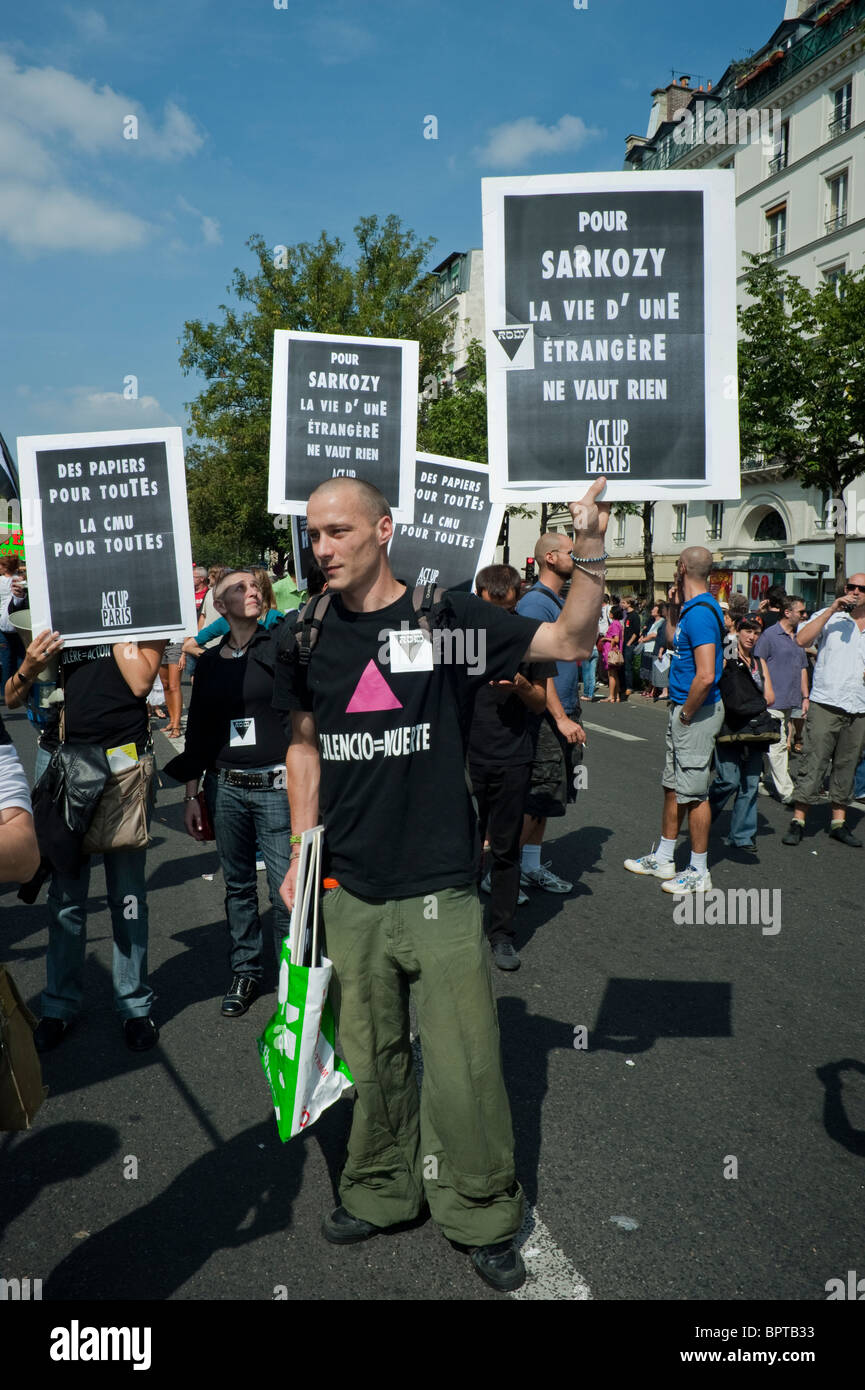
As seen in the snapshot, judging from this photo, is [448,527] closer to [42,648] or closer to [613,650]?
[42,648]

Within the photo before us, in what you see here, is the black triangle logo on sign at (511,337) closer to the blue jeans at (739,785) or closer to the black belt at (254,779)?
the black belt at (254,779)

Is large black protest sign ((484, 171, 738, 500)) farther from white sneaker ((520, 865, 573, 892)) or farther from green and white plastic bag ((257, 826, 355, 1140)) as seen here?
white sneaker ((520, 865, 573, 892))

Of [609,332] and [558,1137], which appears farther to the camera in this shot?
[558,1137]

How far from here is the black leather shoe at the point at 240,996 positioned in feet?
13.9

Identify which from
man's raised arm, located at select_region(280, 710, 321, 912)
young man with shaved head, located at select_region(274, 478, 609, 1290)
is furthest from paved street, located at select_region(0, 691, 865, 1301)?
man's raised arm, located at select_region(280, 710, 321, 912)

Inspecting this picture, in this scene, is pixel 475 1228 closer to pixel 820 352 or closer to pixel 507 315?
pixel 507 315

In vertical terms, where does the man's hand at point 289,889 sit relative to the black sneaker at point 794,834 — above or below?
above

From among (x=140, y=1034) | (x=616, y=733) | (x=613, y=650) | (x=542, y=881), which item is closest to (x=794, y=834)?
(x=542, y=881)

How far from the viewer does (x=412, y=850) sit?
8.55 feet

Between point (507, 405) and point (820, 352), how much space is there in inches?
720

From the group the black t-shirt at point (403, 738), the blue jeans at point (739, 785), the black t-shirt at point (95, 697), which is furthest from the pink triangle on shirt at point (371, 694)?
the blue jeans at point (739, 785)

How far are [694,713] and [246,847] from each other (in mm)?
3051

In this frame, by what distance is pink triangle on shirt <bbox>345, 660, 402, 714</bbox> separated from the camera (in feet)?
8.54

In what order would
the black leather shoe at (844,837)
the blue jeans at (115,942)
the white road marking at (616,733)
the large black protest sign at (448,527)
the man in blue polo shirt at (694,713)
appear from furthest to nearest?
the white road marking at (616,733) < the black leather shoe at (844,837) < the large black protest sign at (448,527) < the man in blue polo shirt at (694,713) < the blue jeans at (115,942)
